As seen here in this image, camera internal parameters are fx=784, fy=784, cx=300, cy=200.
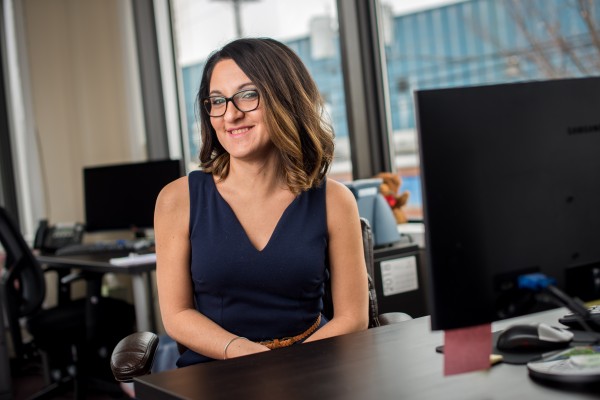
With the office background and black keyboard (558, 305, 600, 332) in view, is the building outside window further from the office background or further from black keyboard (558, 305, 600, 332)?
black keyboard (558, 305, 600, 332)

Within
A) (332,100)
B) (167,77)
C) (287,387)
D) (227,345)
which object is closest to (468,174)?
(287,387)

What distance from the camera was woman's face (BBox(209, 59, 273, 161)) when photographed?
5.90 feet

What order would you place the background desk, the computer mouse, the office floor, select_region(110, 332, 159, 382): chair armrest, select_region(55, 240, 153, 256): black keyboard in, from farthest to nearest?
select_region(55, 240, 153, 256): black keyboard
the office floor
the background desk
select_region(110, 332, 159, 382): chair armrest
the computer mouse

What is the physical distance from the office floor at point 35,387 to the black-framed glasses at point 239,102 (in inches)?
93.8

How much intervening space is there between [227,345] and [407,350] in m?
0.49

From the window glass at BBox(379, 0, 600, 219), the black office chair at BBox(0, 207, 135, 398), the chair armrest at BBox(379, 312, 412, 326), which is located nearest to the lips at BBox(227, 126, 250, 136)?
the chair armrest at BBox(379, 312, 412, 326)

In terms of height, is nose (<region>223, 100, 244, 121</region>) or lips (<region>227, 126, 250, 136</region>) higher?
nose (<region>223, 100, 244, 121</region>)

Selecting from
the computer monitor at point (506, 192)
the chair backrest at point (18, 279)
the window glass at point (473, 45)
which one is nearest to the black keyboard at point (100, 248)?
the chair backrest at point (18, 279)

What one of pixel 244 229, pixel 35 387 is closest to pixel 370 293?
pixel 244 229

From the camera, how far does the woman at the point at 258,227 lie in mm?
1804

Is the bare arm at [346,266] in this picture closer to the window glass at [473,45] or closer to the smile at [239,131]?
the smile at [239,131]

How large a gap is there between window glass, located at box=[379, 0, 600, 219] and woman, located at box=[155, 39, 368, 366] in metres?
1.21

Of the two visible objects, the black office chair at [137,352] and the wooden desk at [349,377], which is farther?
the black office chair at [137,352]

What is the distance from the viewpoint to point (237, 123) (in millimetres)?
1799
